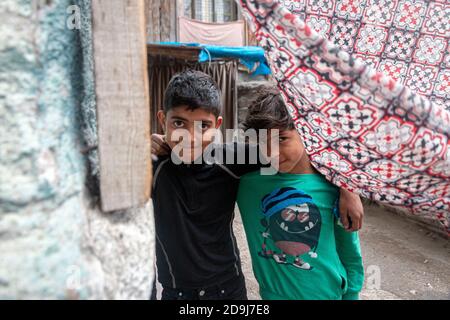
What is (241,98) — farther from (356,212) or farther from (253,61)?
(356,212)

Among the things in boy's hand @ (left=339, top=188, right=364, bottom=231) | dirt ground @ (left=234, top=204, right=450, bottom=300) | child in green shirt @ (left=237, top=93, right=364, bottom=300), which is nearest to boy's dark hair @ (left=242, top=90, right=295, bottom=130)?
child in green shirt @ (left=237, top=93, right=364, bottom=300)

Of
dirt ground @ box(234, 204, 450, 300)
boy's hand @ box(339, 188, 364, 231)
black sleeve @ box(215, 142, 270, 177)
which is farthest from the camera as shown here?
dirt ground @ box(234, 204, 450, 300)

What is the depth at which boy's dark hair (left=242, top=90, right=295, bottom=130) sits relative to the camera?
157 cm

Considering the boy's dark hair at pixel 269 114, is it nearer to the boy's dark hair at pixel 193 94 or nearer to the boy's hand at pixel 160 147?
the boy's dark hair at pixel 193 94

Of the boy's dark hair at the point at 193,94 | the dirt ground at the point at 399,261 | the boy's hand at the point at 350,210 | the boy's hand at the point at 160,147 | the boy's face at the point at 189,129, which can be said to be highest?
the boy's dark hair at the point at 193,94

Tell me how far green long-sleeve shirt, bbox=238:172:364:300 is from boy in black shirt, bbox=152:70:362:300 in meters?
0.17

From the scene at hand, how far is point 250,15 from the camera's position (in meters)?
0.98

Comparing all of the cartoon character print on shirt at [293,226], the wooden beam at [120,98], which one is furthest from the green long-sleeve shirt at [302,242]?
the wooden beam at [120,98]

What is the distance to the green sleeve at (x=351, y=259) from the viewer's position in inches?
62.8

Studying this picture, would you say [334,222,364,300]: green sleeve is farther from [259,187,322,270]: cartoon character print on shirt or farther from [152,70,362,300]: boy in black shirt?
[152,70,362,300]: boy in black shirt

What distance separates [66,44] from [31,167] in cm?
27

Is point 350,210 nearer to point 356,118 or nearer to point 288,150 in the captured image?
point 288,150

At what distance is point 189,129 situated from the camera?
1546mm
